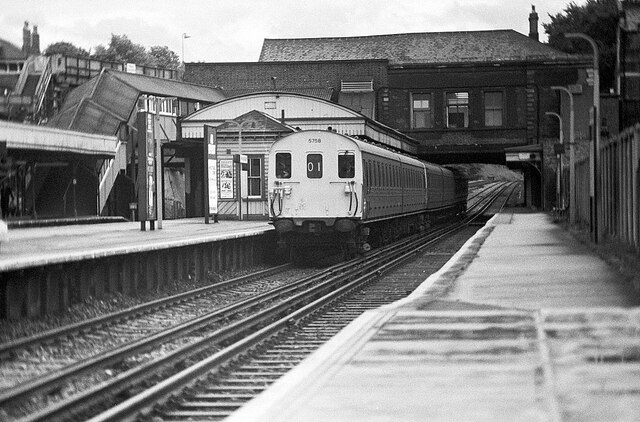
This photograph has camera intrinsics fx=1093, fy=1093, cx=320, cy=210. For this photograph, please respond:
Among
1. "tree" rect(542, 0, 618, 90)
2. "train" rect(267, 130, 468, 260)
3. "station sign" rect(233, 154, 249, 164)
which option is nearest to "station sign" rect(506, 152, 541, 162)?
"tree" rect(542, 0, 618, 90)

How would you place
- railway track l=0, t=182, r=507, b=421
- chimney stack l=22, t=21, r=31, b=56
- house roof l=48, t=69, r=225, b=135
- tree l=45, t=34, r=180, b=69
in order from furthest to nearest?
tree l=45, t=34, r=180, b=69 < chimney stack l=22, t=21, r=31, b=56 < house roof l=48, t=69, r=225, b=135 < railway track l=0, t=182, r=507, b=421

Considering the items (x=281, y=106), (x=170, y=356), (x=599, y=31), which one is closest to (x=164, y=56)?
(x=599, y=31)

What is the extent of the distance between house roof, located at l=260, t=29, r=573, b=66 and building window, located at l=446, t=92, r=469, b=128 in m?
1.95

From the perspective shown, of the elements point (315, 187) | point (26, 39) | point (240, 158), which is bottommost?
point (315, 187)

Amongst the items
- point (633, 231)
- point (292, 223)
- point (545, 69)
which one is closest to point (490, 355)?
point (633, 231)

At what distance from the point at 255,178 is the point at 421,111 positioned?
22.7 metres

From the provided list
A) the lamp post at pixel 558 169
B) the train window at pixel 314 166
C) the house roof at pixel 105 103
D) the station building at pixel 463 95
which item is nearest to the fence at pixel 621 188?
the train window at pixel 314 166

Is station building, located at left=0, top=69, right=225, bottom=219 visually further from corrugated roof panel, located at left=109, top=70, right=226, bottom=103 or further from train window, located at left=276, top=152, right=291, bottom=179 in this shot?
train window, located at left=276, top=152, right=291, bottom=179

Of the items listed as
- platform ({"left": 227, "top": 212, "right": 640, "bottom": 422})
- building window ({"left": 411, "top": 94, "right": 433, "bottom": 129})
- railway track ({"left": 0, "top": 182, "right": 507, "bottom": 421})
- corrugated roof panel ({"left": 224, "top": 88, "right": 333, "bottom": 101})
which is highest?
corrugated roof panel ({"left": 224, "top": 88, "right": 333, "bottom": 101})

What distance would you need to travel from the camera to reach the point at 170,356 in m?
11.4

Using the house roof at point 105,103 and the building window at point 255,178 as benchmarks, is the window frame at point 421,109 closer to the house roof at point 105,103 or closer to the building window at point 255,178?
the house roof at point 105,103

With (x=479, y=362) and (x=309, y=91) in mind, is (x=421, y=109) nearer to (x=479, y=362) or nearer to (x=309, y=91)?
(x=309, y=91)

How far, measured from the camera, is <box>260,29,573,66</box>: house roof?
6197 centimetres

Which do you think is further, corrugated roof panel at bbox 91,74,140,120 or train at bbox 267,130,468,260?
corrugated roof panel at bbox 91,74,140,120
